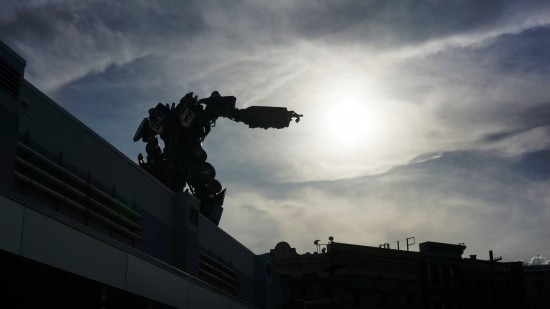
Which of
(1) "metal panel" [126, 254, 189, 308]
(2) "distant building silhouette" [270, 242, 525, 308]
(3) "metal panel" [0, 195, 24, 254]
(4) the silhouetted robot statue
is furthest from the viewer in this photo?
(2) "distant building silhouette" [270, 242, 525, 308]

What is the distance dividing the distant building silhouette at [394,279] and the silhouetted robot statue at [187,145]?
2440 centimetres

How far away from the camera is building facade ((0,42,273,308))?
39.1 feet

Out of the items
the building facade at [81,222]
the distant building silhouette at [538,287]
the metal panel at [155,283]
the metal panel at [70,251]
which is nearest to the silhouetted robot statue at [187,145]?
the building facade at [81,222]

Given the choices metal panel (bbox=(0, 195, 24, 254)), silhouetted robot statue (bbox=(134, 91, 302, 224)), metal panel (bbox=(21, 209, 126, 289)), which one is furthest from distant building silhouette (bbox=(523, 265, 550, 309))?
metal panel (bbox=(0, 195, 24, 254))

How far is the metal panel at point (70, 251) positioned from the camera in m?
11.6

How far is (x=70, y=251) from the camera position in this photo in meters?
12.6

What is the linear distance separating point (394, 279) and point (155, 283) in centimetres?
4771

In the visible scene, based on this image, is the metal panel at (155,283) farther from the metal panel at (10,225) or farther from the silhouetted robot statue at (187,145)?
the silhouetted robot statue at (187,145)

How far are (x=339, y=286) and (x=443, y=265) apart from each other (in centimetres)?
1207

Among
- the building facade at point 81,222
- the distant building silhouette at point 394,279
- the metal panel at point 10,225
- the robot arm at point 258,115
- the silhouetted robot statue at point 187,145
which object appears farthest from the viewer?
the distant building silhouette at point 394,279

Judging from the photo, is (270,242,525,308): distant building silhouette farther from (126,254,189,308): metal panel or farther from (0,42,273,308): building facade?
(126,254,189,308): metal panel

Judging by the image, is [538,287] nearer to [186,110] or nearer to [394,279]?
[394,279]

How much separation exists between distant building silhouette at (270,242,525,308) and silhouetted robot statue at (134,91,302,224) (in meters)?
24.4

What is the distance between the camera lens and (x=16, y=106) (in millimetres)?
14914
